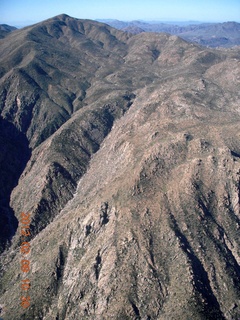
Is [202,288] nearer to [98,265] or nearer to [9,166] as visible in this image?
[98,265]

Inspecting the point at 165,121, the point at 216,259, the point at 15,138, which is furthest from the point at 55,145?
the point at 216,259

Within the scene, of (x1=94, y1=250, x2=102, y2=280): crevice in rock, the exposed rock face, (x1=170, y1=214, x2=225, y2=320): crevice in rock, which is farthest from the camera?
(x1=94, y1=250, x2=102, y2=280): crevice in rock

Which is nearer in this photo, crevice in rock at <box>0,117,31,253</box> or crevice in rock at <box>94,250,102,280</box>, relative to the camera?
crevice in rock at <box>94,250,102,280</box>

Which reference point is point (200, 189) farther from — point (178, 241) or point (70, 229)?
point (70, 229)
